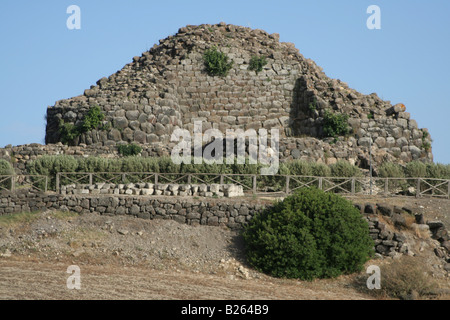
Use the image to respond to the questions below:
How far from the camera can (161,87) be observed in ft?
118

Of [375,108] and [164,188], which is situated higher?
[375,108]

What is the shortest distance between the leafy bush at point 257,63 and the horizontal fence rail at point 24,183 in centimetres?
1581

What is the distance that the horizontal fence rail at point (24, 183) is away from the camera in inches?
1001

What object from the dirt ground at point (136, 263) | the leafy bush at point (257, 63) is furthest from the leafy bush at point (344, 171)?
the leafy bush at point (257, 63)

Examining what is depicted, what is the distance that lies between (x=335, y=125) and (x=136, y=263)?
16.9 m

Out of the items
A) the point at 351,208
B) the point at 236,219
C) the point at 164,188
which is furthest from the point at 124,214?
the point at 351,208

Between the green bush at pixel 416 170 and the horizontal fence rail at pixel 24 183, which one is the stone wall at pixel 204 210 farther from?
the green bush at pixel 416 170

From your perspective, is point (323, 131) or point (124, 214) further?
point (323, 131)

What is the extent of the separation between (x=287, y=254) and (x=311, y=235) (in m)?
1.00

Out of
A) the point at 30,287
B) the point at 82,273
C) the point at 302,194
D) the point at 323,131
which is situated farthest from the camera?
the point at 323,131

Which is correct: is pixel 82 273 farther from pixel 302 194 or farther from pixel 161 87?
pixel 161 87

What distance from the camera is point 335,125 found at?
34.4m

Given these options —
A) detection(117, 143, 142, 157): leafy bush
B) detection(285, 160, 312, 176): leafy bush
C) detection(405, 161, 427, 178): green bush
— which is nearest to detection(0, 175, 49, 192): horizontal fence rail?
detection(117, 143, 142, 157): leafy bush

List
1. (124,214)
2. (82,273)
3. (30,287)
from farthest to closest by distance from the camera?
1. (124,214)
2. (82,273)
3. (30,287)
